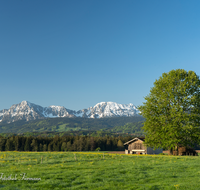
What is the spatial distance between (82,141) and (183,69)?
12619 cm

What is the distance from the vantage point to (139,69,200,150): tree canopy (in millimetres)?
37969

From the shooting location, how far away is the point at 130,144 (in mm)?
78375

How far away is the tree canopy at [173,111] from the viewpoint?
125ft

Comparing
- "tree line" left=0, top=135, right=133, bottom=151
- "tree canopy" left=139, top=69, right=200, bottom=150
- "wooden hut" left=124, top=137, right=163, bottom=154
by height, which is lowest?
"tree line" left=0, top=135, right=133, bottom=151

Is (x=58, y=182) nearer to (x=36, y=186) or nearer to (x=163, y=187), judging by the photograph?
(x=36, y=186)

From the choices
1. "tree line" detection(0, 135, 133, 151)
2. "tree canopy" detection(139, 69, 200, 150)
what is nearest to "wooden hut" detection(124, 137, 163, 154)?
"tree canopy" detection(139, 69, 200, 150)

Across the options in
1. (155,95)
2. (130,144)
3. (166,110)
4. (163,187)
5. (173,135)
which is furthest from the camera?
(130,144)

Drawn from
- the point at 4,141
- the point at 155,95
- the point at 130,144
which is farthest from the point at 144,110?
the point at 4,141

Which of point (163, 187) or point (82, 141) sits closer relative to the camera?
point (163, 187)

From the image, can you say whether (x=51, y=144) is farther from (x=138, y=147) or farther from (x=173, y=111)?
(x=173, y=111)

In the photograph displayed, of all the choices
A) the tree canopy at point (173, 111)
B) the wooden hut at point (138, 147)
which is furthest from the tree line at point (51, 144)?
the tree canopy at point (173, 111)

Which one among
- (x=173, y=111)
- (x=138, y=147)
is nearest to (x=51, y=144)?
(x=138, y=147)

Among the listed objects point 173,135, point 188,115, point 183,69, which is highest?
point 183,69

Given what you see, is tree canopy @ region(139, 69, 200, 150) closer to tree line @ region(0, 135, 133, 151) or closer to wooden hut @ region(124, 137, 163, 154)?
wooden hut @ region(124, 137, 163, 154)
